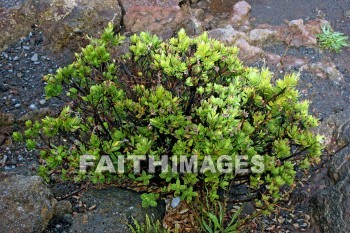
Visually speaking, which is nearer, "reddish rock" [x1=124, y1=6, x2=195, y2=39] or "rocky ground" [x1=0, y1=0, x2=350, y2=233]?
"rocky ground" [x1=0, y1=0, x2=350, y2=233]

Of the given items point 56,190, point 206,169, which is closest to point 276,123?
point 206,169

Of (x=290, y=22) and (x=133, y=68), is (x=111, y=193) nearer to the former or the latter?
(x=133, y=68)

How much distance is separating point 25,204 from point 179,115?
1387mm

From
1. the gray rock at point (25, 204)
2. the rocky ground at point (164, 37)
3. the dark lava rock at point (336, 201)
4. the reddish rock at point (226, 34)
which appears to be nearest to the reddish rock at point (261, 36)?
the rocky ground at point (164, 37)

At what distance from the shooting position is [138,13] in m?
5.70

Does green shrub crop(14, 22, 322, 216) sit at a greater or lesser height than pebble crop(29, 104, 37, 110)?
greater

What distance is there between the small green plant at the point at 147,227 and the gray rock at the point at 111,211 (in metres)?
0.06

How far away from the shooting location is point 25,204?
144 inches

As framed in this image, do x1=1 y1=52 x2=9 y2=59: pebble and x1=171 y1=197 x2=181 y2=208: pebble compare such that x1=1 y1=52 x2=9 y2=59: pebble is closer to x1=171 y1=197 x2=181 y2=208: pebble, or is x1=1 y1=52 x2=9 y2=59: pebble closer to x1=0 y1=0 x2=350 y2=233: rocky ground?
x1=0 y1=0 x2=350 y2=233: rocky ground

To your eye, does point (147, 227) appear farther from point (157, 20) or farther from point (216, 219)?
point (157, 20)

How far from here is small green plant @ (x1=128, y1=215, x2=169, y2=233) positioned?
3695 millimetres

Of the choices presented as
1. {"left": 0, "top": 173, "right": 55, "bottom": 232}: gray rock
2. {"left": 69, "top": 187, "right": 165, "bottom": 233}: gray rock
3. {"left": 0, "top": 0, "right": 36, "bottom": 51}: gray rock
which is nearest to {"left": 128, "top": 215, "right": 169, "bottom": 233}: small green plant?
{"left": 69, "top": 187, "right": 165, "bottom": 233}: gray rock

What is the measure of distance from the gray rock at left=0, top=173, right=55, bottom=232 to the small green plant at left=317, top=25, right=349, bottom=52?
3654mm

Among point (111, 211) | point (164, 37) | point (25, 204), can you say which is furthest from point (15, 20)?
point (111, 211)
